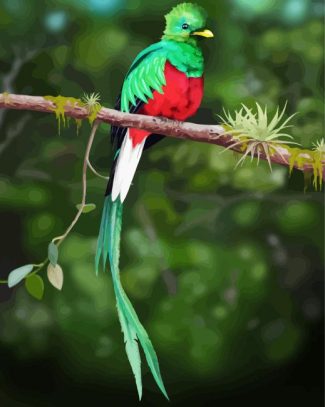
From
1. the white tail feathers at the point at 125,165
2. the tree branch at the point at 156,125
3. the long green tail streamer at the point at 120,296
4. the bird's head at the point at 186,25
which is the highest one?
the bird's head at the point at 186,25

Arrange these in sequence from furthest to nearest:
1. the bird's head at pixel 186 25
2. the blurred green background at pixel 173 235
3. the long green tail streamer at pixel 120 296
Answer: the blurred green background at pixel 173 235
the bird's head at pixel 186 25
the long green tail streamer at pixel 120 296

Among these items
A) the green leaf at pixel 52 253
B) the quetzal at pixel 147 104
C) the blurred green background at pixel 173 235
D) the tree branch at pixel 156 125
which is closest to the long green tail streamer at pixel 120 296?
the quetzal at pixel 147 104

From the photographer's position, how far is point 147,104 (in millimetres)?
1930

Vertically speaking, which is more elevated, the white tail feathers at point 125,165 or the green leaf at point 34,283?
the white tail feathers at point 125,165

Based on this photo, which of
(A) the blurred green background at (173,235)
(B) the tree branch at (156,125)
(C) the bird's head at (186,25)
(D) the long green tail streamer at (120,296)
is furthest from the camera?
(A) the blurred green background at (173,235)

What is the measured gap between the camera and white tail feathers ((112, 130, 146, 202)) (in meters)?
1.96

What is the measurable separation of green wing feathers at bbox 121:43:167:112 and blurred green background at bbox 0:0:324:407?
1.34 ft

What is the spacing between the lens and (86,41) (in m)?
2.53

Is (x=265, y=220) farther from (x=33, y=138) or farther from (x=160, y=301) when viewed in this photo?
(x=33, y=138)

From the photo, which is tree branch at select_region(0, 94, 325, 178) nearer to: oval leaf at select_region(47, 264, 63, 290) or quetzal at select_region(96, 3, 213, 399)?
quetzal at select_region(96, 3, 213, 399)

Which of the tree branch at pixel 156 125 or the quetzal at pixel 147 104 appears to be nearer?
the tree branch at pixel 156 125

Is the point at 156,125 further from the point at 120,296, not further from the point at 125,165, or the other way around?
the point at 120,296

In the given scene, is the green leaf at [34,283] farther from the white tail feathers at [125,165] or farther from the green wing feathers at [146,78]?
the green wing feathers at [146,78]

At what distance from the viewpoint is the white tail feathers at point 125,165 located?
6.41 feet
